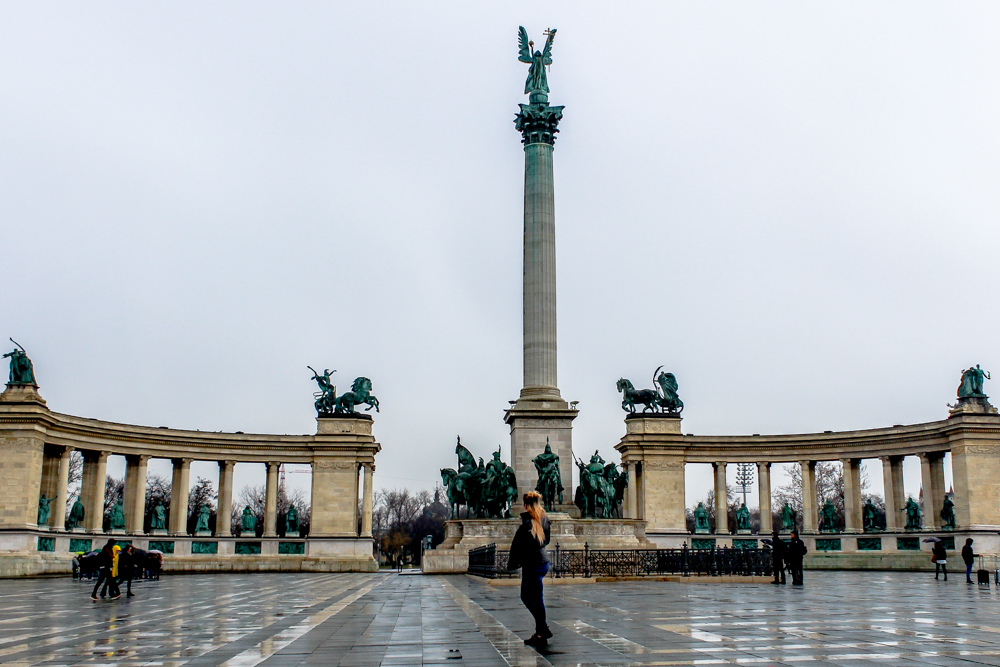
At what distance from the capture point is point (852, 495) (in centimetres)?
7662

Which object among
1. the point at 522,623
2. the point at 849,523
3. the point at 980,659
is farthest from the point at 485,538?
the point at 849,523

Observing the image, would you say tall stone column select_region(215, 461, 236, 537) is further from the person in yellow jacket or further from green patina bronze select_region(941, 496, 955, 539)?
green patina bronze select_region(941, 496, 955, 539)

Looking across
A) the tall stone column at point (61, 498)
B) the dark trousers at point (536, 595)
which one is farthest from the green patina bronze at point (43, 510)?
the dark trousers at point (536, 595)

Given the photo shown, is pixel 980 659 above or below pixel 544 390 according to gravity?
below

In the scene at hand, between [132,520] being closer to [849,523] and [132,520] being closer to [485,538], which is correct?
[485,538]

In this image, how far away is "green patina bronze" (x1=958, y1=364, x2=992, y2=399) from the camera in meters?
70.0

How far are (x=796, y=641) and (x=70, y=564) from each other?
59093mm

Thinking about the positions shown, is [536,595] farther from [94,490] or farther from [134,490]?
[134,490]

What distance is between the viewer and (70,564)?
61812 mm

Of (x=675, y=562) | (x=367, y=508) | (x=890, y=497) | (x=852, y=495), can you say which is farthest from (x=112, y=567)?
(x=890, y=497)

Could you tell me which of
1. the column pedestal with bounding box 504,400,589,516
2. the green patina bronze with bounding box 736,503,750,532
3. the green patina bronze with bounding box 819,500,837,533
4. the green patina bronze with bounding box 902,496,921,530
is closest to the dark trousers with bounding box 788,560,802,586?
the column pedestal with bounding box 504,400,589,516

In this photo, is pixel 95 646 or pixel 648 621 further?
pixel 648 621

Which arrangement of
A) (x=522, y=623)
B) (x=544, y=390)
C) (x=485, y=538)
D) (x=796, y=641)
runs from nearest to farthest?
(x=796, y=641) → (x=522, y=623) → (x=485, y=538) → (x=544, y=390)

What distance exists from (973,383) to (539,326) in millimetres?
39006
